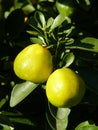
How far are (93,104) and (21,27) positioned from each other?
0.51m

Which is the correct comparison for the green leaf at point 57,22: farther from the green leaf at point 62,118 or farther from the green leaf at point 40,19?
the green leaf at point 62,118

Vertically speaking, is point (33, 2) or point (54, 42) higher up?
point (54, 42)

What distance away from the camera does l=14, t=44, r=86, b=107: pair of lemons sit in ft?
4.23

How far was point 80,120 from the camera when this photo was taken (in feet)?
5.57

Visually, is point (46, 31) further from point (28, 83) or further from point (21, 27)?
point (21, 27)

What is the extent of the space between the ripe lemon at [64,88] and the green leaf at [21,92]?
0.17 meters

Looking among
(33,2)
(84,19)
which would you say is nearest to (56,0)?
(84,19)

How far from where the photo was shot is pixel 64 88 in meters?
1.29

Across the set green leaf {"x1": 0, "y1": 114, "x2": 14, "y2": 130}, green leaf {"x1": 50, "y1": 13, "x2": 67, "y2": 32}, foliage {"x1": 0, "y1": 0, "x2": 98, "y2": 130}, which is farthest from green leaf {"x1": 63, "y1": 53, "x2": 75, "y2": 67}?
green leaf {"x1": 0, "y1": 114, "x2": 14, "y2": 130}

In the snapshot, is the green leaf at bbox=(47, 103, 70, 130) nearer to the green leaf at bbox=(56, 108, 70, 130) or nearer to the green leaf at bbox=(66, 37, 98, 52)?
the green leaf at bbox=(56, 108, 70, 130)

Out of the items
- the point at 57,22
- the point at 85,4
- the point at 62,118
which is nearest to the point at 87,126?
the point at 62,118

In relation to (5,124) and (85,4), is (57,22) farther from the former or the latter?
(5,124)

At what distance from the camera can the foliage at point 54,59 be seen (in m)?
1.48

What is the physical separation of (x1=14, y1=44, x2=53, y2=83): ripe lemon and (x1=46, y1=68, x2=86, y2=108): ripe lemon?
43 millimetres
